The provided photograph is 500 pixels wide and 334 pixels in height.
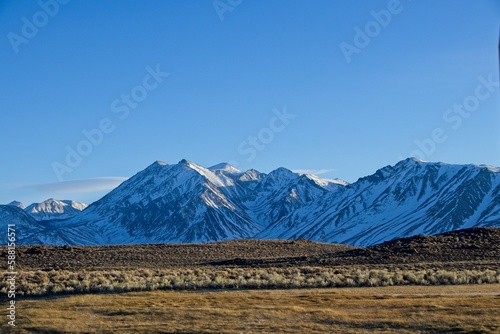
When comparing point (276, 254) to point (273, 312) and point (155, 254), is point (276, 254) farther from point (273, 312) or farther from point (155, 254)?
point (273, 312)

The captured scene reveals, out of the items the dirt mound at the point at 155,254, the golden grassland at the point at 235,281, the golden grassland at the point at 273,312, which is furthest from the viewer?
the dirt mound at the point at 155,254

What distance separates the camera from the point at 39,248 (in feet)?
253

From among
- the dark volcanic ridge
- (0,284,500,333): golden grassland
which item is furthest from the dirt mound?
(0,284,500,333): golden grassland

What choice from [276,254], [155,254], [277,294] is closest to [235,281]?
[277,294]

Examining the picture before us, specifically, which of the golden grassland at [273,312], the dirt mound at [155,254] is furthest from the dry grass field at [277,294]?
the dirt mound at [155,254]

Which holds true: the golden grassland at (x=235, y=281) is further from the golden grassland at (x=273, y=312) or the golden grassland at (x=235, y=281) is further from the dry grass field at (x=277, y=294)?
the golden grassland at (x=273, y=312)

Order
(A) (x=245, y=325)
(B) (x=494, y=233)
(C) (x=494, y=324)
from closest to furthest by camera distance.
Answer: (C) (x=494, y=324), (A) (x=245, y=325), (B) (x=494, y=233)

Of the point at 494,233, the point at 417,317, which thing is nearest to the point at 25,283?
the point at 417,317

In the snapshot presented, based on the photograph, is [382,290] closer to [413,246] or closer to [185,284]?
[185,284]

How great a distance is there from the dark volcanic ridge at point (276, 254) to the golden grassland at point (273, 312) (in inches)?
864

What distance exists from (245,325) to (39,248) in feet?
168

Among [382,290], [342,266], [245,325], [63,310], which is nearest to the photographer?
[245,325]

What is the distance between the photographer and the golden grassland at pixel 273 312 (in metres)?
30.0

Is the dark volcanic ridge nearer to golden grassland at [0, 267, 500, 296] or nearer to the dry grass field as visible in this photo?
the dry grass field
